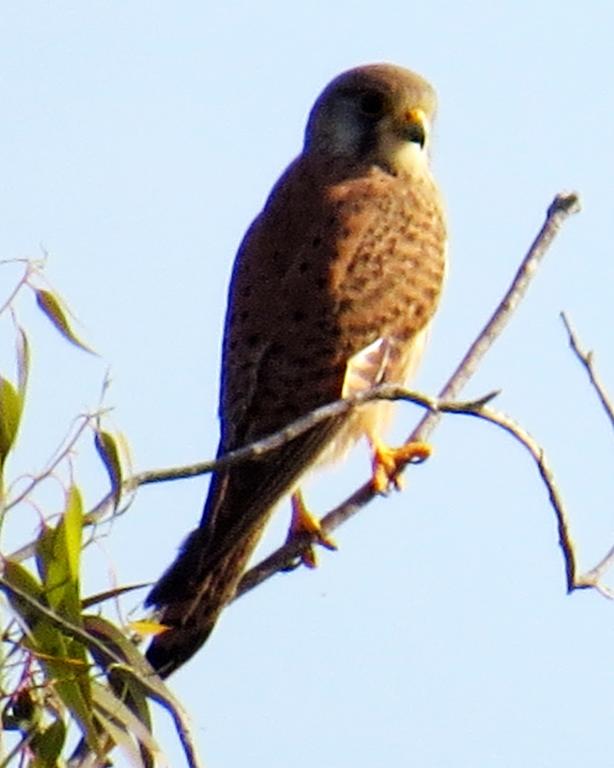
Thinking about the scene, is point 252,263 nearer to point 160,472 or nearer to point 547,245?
point 547,245

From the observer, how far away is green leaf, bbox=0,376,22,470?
9.22 feet

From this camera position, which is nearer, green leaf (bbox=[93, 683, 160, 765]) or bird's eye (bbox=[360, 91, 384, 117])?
green leaf (bbox=[93, 683, 160, 765])

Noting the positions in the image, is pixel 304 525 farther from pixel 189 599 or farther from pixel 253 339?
pixel 189 599

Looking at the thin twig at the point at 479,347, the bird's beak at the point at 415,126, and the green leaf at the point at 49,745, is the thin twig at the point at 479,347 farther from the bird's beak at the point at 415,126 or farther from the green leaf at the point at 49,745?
the bird's beak at the point at 415,126

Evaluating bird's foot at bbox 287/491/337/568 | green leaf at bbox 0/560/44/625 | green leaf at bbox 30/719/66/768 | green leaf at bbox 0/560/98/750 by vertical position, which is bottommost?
→ bird's foot at bbox 287/491/337/568

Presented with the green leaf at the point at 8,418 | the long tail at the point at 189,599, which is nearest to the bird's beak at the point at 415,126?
the long tail at the point at 189,599

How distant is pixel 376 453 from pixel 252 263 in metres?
0.60

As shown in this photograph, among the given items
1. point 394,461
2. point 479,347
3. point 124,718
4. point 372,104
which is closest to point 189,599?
point 479,347

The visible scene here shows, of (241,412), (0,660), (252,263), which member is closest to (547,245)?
(241,412)

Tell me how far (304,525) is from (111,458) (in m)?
1.93

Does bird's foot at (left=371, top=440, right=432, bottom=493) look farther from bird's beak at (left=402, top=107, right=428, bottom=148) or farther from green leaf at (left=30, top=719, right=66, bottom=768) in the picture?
green leaf at (left=30, top=719, right=66, bottom=768)

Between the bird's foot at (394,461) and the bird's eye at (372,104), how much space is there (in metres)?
1.28

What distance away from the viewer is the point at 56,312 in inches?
123

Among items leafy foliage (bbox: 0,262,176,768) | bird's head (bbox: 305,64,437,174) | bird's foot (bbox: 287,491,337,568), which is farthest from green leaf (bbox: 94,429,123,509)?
bird's head (bbox: 305,64,437,174)
